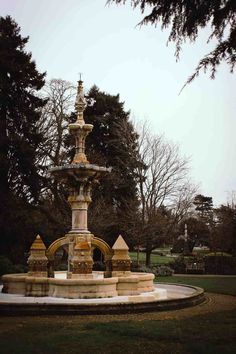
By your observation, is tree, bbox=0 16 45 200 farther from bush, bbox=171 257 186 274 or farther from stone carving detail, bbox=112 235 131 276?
stone carving detail, bbox=112 235 131 276

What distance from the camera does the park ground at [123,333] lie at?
8227 millimetres

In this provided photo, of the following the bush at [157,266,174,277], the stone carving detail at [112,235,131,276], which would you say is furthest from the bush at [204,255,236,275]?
the stone carving detail at [112,235,131,276]

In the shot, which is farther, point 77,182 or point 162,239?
point 162,239

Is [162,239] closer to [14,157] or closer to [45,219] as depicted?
[45,219]

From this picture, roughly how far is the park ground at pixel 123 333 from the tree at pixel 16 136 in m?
18.3

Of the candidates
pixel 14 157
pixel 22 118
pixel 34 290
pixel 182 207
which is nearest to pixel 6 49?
pixel 22 118

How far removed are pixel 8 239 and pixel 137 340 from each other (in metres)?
22.7

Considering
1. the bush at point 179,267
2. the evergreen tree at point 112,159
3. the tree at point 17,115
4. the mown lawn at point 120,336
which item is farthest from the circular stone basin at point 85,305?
the bush at point 179,267

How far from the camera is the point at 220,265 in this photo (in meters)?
37.7

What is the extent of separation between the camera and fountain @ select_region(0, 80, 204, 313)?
13761 millimetres

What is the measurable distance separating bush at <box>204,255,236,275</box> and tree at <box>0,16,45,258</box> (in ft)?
48.9

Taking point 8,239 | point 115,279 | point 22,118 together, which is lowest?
point 115,279

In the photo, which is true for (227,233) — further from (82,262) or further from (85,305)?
(85,305)

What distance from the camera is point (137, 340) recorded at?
9.00m
